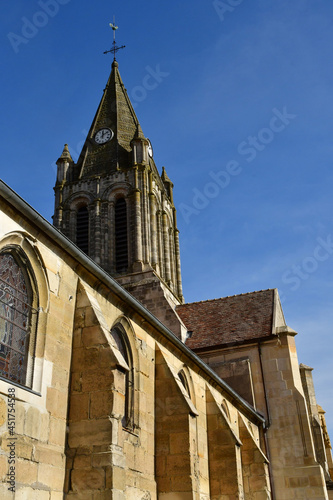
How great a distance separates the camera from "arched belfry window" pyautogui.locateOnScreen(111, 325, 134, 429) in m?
10.4

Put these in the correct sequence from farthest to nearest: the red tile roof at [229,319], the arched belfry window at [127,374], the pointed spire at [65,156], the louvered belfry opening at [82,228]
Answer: the pointed spire at [65,156] < the louvered belfry opening at [82,228] < the red tile roof at [229,319] < the arched belfry window at [127,374]

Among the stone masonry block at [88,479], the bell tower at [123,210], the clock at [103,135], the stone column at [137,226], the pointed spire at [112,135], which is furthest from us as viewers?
the clock at [103,135]

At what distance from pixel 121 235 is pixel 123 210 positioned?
1.53m

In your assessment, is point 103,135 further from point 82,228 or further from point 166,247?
point 166,247

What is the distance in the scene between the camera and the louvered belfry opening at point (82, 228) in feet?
91.7

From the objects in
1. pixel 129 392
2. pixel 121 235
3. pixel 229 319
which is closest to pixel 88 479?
pixel 129 392

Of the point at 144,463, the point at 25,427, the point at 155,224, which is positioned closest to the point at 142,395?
the point at 144,463

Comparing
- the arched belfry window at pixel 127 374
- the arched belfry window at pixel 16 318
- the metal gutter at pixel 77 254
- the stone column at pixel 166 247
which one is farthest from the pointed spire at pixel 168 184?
the arched belfry window at pixel 16 318

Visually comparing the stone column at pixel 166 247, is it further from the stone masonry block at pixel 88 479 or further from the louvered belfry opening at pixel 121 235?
the stone masonry block at pixel 88 479

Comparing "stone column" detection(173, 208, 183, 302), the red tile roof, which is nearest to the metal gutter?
the red tile roof

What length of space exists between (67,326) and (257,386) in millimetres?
11421

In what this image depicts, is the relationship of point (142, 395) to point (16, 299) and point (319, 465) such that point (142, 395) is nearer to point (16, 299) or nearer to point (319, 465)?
point (16, 299)

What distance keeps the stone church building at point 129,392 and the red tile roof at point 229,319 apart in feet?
0.27

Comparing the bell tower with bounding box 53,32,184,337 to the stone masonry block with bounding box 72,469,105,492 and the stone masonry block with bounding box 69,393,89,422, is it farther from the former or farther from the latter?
the stone masonry block with bounding box 72,469,105,492
